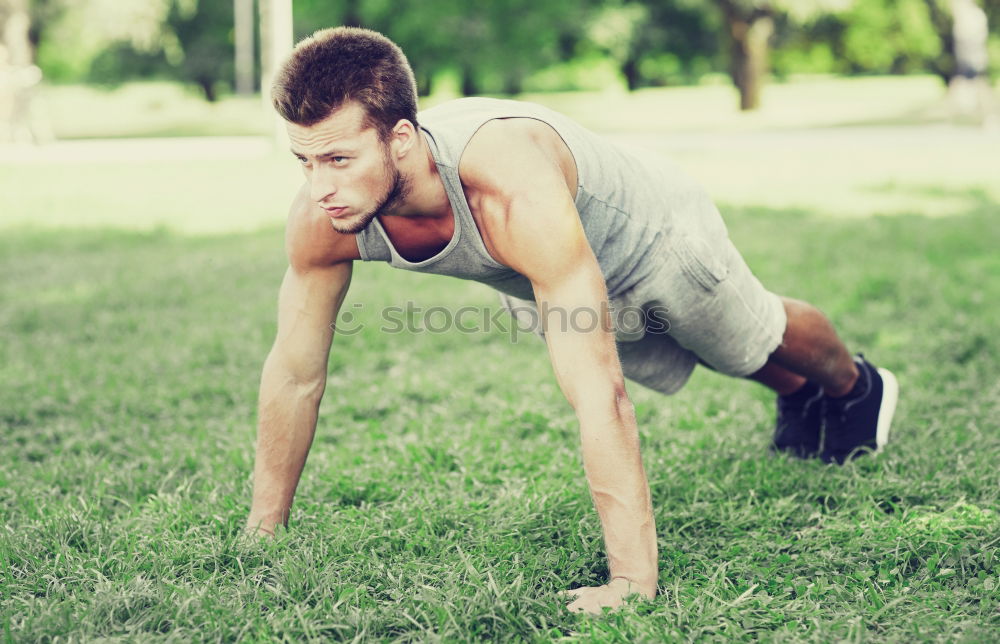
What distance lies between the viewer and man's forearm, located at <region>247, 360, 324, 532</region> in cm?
293

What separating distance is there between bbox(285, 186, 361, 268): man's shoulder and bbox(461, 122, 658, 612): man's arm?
0.47 metres

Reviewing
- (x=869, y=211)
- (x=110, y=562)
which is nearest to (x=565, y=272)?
(x=110, y=562)

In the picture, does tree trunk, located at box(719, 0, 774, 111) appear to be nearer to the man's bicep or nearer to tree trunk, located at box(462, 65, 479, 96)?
tree trunk, located at box(462, 65, 479, 96)

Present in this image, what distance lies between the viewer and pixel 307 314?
2908 mm

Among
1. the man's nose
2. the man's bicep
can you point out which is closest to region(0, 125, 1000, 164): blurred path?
the man's bicep

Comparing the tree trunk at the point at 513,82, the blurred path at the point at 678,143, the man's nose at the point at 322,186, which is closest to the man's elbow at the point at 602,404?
the man's nose at the point at 322,186

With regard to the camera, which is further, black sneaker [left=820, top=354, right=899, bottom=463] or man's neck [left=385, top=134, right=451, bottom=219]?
black sneaker [left=820, top=354, right=899, bottom=463]

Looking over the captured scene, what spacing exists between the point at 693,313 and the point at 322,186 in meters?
1.17

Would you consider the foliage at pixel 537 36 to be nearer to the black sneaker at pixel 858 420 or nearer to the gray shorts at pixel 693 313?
the black sneaker at pixel 858 420

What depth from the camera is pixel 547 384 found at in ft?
15.3

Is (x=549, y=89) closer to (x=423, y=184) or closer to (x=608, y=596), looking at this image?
(x=423, y=184)

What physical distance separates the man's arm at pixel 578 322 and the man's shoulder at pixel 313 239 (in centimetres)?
47

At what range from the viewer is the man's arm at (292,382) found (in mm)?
2900

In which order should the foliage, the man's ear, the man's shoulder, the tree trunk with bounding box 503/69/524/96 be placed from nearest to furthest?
the man's ear, the man's shoulder, the foliage, the tree trunk with bounding box 503/69/524/96
